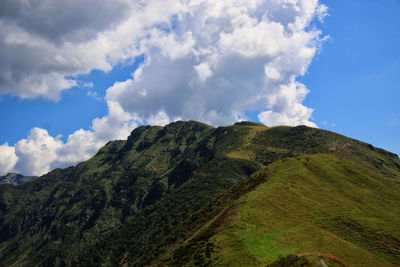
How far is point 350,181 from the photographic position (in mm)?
97312

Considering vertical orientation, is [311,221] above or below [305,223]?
above

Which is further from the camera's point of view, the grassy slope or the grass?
the grassy slope

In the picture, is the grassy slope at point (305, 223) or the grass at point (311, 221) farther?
the grassy slope at point (305, 223)

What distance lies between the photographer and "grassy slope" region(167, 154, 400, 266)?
5362cm

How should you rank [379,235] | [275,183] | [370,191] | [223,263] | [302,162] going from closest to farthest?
[223,263] < [379,235] < [275,183] < [370,191] < [302,162]

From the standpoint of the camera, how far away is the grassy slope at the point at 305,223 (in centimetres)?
5362

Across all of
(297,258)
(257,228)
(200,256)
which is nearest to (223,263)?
(200,256)

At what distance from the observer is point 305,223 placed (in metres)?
63.0

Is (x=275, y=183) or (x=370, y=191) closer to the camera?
(x=275, y=183)

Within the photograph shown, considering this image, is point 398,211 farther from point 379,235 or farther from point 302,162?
point 302,162

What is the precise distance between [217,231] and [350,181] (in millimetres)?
58537

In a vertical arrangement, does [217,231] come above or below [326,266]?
above

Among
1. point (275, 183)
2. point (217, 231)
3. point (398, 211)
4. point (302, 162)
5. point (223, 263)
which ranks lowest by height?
point (223, 263)

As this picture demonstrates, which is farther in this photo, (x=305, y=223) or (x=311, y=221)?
(x=311, y=221)
